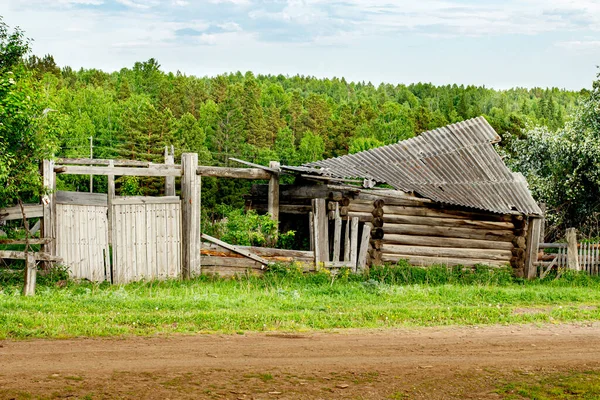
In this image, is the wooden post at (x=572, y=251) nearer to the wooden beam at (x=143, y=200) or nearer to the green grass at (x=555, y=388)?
the green grass at (x=555, y=388)

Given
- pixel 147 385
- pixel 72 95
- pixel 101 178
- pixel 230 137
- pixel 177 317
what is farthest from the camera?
pixel 72 95

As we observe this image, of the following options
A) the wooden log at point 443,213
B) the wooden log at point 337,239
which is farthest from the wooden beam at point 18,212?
the wooden log at point 443,213

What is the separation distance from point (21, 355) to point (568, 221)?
18561 mm

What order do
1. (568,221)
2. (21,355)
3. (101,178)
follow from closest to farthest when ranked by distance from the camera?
(21,355), (568,221), (101,178)

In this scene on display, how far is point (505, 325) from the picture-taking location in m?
13.4

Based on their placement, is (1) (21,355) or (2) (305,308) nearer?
(1) (21,355)

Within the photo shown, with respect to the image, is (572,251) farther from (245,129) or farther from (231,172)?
(245,129)

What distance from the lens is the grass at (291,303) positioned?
12188 mm

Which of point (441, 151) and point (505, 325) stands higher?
point (441, 151)

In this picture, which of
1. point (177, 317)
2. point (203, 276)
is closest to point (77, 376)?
point (177, 317)

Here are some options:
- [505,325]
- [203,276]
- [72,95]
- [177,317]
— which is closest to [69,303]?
[177,317]

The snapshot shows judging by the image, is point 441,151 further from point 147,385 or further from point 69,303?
point 147,385

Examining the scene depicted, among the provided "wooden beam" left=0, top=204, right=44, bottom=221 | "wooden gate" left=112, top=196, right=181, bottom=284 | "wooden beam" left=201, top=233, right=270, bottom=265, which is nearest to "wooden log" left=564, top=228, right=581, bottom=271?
"wooden beam" left=201, top=233, right=270, bottom=265

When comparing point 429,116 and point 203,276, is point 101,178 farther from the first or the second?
point 429,116
